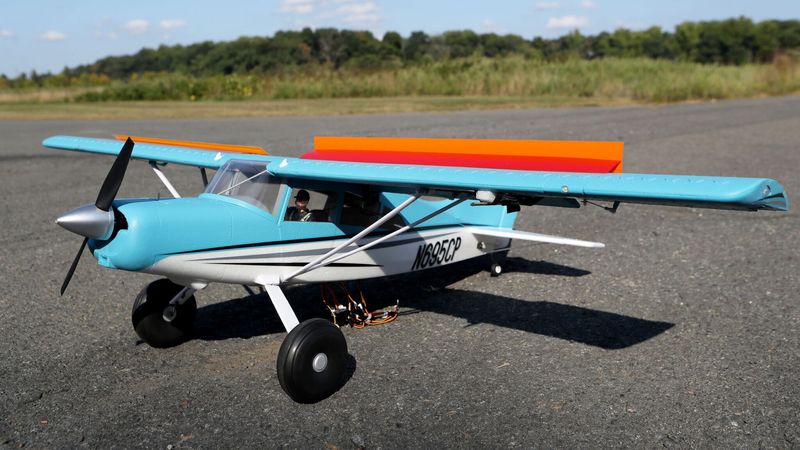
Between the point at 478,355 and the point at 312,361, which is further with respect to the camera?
the point at 478,355

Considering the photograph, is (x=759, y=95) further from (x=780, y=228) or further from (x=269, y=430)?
(x=269, y=430)

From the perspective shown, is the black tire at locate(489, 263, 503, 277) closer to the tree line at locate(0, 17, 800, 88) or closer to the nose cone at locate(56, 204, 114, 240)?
the nose cone at locate(56, 204, 114, 240)

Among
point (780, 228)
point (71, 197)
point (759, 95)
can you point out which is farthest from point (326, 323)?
point (759, 95)

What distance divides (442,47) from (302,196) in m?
96.2

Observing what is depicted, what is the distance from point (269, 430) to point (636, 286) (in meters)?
4.83

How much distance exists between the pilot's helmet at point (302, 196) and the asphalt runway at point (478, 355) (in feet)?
4.52

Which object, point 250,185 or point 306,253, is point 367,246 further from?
point 250,185

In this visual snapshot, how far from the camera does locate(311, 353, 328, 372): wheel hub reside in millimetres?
5523

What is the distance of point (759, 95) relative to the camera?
4228 centimetres

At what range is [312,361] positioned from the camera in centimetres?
551

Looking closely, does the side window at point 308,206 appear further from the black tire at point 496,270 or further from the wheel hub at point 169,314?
the black tire at point 496,270

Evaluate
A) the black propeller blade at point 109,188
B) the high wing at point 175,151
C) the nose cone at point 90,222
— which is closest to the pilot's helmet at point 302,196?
the high wing at point 175,151

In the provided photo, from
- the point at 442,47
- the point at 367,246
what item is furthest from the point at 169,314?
the point at 442,47

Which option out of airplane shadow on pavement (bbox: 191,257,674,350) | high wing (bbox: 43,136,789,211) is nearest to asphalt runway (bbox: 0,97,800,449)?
airplane shadow on pavement (bbox: 191,257,674,350)
